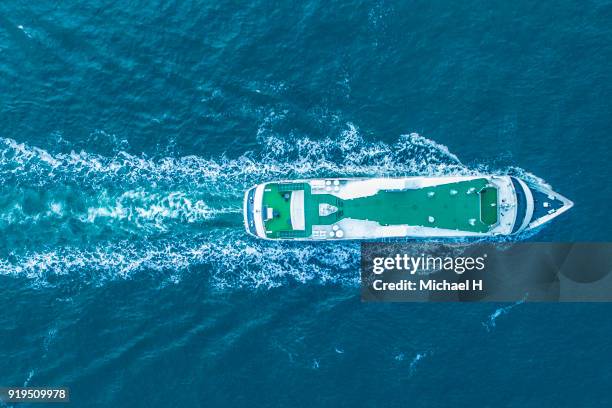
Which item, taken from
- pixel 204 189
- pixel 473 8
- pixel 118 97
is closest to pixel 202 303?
pixel 204 189

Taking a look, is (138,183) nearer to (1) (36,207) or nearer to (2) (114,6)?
(1) (36,207)

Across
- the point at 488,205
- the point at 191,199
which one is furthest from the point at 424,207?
the point at 191,199

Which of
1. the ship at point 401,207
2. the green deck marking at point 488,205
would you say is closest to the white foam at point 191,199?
the ship at point 401,207

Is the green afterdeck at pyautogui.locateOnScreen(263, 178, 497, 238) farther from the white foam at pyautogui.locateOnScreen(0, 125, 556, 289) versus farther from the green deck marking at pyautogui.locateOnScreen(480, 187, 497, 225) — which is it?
the white foam at pyautogui.locateOnScreen(0, 125, 556, 289)

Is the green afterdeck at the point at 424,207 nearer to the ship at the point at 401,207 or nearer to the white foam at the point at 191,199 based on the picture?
the ship at the point at 401,207

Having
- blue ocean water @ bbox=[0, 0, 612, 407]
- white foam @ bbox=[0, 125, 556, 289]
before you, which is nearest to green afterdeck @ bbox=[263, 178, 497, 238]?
white foam @ bbox=[0, 125, 556, 289]
